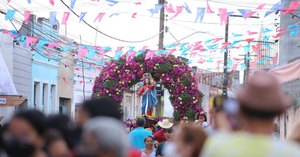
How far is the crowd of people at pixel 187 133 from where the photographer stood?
4.29 metres

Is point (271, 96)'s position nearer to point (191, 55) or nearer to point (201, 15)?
point (201, 15)

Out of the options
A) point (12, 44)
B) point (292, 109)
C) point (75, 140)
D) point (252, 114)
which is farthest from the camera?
point (12, 44)

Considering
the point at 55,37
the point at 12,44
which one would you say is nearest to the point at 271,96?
the point at 12,44

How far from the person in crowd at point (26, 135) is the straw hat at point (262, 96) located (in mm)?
1588

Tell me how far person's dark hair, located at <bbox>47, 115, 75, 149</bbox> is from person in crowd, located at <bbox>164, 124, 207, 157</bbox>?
91 cm

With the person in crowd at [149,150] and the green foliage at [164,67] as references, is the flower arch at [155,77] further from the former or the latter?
the person in crowd at [149,150]

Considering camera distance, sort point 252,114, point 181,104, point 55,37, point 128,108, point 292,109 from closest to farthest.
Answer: point 252,114, point 292,109, point 181,104, point 55,37, point 128,108

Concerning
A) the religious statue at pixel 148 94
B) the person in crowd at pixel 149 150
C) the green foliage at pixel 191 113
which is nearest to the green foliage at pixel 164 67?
the religious statue at pixel 148 94

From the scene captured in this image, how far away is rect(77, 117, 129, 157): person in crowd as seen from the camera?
4.41 metres

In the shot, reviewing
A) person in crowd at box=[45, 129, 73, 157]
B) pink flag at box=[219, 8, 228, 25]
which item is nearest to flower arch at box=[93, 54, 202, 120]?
pink flag at box=[219, 8, 228, 25]

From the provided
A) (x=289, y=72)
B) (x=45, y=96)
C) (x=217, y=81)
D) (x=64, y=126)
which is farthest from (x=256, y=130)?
(x=217, y=81)

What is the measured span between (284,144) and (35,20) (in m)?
30.9

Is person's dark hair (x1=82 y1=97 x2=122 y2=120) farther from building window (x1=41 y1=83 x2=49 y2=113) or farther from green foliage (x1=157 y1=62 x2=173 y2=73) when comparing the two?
building window (x1=41 y1=83 x2=49 y2=113)

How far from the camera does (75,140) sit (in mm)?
5980
